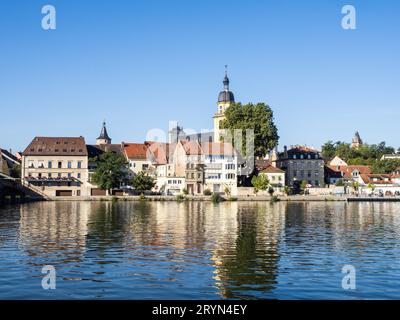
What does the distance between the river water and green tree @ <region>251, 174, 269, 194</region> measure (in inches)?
2048

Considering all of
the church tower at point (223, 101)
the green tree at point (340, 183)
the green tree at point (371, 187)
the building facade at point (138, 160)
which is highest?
the church tower at point (223, 101)

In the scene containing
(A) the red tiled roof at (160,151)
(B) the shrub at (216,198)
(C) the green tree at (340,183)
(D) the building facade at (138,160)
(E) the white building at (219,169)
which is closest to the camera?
(B) the shrub at (216,198)

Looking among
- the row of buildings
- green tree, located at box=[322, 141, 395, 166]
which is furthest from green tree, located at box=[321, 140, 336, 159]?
the row of buildings

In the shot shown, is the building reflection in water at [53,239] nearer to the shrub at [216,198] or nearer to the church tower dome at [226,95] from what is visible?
the shrub at [216,198]

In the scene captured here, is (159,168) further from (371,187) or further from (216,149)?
(371,187)

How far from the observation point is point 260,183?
95.8 metres

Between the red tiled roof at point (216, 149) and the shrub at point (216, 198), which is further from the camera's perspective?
the red tiled roof at point (216, 149)

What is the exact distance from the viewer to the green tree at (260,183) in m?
95.8

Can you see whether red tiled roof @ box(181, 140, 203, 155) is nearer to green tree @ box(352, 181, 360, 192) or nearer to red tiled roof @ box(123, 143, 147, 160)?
red tiled roof @ box(123, 143, 147, 160)

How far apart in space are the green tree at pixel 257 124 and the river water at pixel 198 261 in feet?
196

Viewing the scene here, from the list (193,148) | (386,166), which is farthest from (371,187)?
(193,148)

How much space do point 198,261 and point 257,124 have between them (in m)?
78.2

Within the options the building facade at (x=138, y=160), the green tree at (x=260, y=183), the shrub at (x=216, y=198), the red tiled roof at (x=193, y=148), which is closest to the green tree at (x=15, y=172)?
the building facade at (x=138, y=160)
